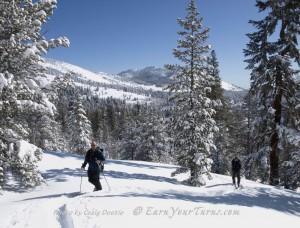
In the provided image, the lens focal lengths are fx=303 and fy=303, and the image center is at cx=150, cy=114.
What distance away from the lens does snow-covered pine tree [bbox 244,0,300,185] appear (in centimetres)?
1891

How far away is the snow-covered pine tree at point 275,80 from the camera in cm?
1891

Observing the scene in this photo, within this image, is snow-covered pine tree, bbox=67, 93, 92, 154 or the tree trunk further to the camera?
snow-covered pine tree, bbox=67, 93, 92, 154

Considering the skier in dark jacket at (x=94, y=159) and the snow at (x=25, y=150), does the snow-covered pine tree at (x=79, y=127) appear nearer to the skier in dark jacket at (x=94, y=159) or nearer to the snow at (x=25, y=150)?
the skier in dark jacket at (x=94, y=159)

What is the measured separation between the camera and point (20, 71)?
12609mm

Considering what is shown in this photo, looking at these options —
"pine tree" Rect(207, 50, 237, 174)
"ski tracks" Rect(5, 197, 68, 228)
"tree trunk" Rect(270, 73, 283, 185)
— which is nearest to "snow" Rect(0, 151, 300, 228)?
"ski tracks" Rect(5, 197, 68, 228)

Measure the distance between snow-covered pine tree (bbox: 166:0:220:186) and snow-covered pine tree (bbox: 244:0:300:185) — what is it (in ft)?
10.7

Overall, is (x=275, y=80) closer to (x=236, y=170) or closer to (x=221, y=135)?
(x=236, y=170)

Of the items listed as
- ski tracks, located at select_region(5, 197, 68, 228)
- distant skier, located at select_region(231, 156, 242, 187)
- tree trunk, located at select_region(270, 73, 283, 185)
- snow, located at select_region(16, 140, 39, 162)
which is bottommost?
ski tracks, located at select_region(5, 197, 68, 228)

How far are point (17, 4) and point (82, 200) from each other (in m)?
8.59

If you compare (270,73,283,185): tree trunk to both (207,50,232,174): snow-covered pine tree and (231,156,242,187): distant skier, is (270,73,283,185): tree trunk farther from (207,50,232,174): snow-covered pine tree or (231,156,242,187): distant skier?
(207,50,232,174): snow-covered pine tree

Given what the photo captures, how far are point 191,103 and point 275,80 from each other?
5631mm

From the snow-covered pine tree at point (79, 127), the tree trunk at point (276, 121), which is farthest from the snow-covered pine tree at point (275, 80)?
the snow-covered pine tree at point (79, 127)

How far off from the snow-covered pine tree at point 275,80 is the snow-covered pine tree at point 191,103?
3250 millimetres

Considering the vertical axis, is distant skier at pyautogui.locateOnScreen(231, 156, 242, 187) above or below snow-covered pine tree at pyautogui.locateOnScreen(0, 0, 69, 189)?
below
